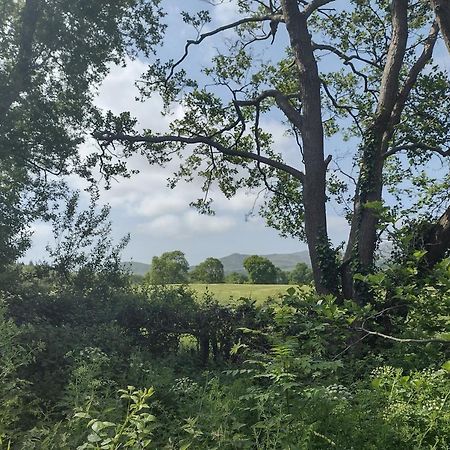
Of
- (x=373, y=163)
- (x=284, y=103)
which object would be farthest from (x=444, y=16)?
(x=284, y=103)

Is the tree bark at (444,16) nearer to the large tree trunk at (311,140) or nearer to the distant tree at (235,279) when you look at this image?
the large tree trunk at (311,140)

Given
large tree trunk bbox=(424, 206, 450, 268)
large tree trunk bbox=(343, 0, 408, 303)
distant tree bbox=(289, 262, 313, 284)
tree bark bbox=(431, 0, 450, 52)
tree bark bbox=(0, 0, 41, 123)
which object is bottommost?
distant tree bbox=(289, 262, 313, 284)

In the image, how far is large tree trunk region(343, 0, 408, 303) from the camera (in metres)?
8.80

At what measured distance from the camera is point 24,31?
11.6 m

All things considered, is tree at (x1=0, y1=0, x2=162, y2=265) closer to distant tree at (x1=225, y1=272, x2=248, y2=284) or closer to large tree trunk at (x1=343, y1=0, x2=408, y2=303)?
large tree trunk at (x1=343, y1=0, x2=408, y2=303)

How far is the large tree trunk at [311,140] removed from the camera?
959cm

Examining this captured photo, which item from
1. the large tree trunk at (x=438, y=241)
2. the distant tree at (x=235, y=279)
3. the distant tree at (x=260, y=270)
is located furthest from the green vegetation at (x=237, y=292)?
the distant tree at (x=260, y=270)

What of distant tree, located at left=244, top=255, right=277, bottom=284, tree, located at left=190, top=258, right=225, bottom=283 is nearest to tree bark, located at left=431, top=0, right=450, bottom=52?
distant tree, located at left=244, top=255, right=277, bottom=284

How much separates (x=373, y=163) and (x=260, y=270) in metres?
41.4

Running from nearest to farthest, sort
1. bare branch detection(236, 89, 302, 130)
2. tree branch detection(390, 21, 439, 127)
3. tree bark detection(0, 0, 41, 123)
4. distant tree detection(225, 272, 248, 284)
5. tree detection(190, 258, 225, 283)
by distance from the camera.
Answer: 1. tree branch detection(390, 21, 439, 127)
2. tree bark detection(0, 0, 41, 123)
3. bare branch detection(236, 89, 302, 130)
4. distant tree detection(225, 272, 248, 284)
5. tree detection(190, 258, 225, 283)

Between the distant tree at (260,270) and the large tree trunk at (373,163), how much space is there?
3548 cm

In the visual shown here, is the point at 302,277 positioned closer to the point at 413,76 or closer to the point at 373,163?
the point at 373,163

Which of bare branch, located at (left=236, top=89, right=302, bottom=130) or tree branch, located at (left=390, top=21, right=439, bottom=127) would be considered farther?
bare branch, located at (left=236, top=89, right=302, bottom=130)

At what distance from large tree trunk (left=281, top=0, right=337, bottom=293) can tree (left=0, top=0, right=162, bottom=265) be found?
4.81 meters
